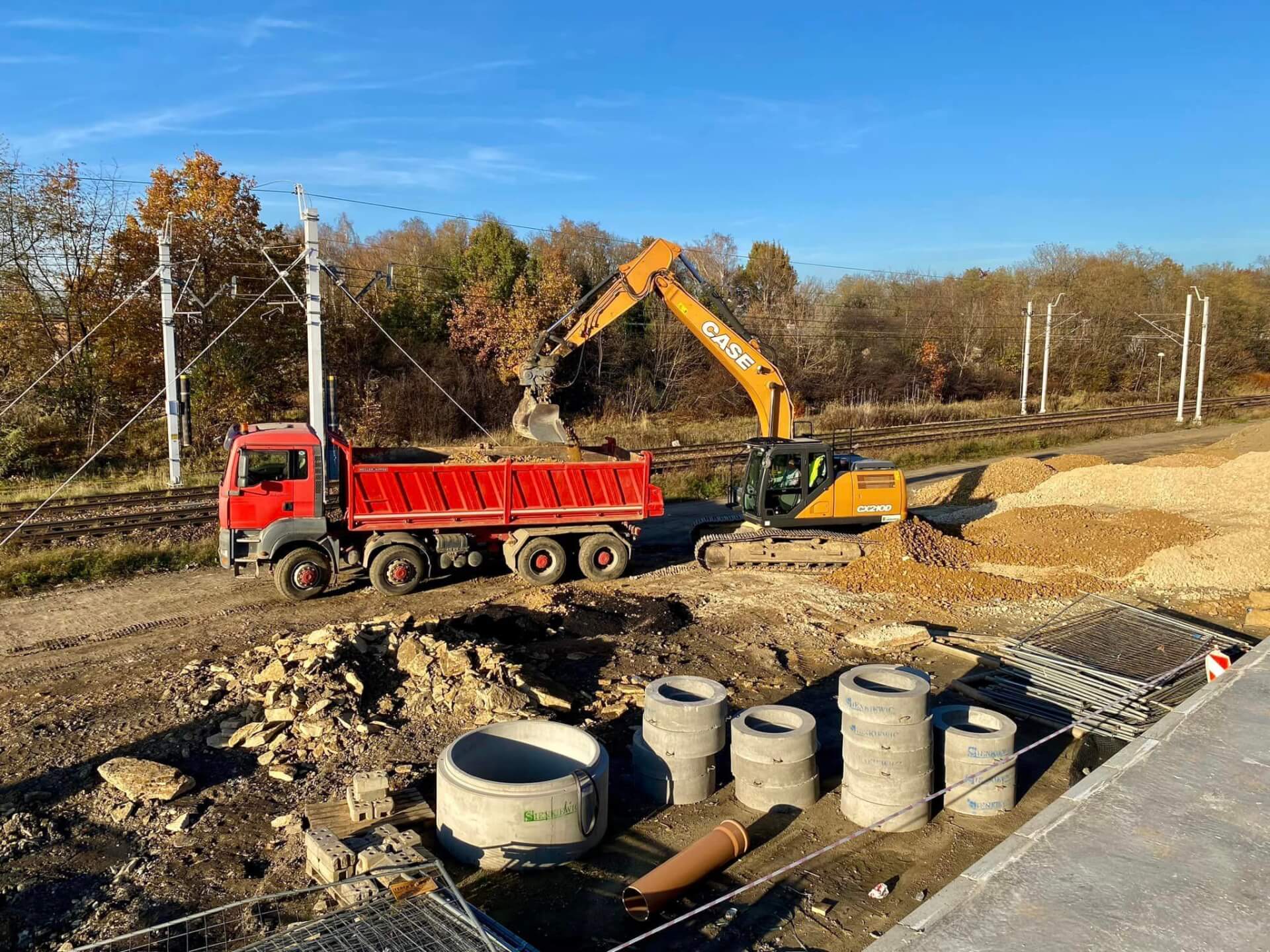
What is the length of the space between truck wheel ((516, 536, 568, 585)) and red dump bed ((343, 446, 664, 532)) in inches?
13.3

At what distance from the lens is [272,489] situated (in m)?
12.7

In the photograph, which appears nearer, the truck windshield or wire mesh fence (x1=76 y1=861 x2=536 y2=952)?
wire mesh fence (x1=76 y1=861 x2=536 y2=952)

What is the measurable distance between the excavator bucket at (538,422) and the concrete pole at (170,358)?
9.12m

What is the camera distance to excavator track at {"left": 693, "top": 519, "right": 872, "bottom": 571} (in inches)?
593

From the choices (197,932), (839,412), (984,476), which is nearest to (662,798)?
(197,932)

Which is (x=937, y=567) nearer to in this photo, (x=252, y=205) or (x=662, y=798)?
(x=662, y=798)

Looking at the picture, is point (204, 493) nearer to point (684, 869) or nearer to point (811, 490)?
point (811, 490)

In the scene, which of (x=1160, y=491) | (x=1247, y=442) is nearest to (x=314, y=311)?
(x=1160, y=491)

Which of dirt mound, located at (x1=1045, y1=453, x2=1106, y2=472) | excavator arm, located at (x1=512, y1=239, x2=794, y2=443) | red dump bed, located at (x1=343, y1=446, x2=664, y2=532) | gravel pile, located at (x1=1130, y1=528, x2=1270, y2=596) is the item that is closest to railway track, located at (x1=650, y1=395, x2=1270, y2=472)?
excavator arm, located at (x1=512, y1=239, x2=794, y2=443)

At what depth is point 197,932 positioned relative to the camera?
5.34 metres

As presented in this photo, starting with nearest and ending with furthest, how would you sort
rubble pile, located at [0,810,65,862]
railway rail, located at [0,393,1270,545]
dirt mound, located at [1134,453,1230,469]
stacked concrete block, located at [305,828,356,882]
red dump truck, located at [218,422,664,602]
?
stacked concrete block, located at [305,828,356,882] → rubble pile, located at [0,810,65,862] → red dump truck, located at [218,422,664,602] → railway rail, located at [0,393,1270,545] → dirt mound, located at [1134,453,1230,469]

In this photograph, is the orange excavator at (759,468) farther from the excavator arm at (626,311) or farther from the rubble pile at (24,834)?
the rubble pile at (24,834)

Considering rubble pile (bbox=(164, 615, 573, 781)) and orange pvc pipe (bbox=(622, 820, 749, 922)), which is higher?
rubble pile (bbox=(164, 615, 573, 781))

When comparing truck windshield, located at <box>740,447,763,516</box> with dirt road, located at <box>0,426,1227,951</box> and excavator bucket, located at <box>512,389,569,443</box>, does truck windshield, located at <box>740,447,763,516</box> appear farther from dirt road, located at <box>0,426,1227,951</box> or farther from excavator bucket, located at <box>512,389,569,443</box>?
excavator bucket, located at <box>512,389,569,443</box>
